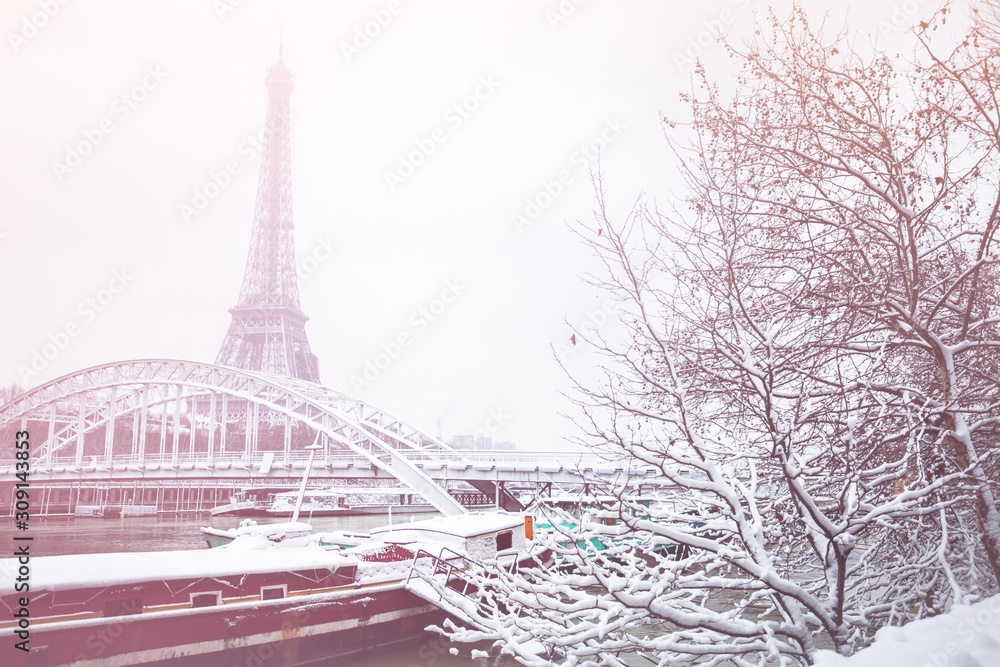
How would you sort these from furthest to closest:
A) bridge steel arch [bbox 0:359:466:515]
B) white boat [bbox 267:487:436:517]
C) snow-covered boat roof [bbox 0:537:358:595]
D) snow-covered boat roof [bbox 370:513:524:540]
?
white boat [bbox 267:487:436:517]
bridge steel arch [bbox 0:359:466:515]
snow-covered boat roof [bbox 370:513:524:540]
snow-covered boat roof [bbox 0:537:358:595]

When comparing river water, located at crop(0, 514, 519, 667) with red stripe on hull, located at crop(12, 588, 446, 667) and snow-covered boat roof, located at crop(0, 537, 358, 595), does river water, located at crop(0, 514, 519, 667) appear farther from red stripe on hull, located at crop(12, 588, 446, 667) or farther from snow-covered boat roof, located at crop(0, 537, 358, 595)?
snow-covered boat roof, located at crop(0, 537, 358, 595)

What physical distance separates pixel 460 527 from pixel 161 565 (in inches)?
286

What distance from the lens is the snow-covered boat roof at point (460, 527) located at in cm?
1709

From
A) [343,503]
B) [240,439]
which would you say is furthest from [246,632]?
[240,439]

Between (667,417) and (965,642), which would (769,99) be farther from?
(965,642)

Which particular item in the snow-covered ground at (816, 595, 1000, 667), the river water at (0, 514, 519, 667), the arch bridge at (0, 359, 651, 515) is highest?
the arch bridge at (0, 359, 651, 515)

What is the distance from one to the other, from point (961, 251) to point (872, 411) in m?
1.66

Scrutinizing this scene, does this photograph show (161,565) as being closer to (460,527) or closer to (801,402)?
(460,527)

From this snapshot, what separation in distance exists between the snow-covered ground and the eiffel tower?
74045 mm

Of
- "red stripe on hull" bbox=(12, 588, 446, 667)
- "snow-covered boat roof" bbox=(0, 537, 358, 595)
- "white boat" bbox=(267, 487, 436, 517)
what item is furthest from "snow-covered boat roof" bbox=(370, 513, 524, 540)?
"white boat" bbox=(267, 487, 436, 517)

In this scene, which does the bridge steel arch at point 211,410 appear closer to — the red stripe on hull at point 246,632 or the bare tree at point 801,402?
the red stripe on hull at point 246,632

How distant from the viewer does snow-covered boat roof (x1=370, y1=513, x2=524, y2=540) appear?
673 inches

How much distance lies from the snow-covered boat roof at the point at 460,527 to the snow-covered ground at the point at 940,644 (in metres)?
12.8

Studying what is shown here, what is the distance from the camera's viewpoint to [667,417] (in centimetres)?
423
